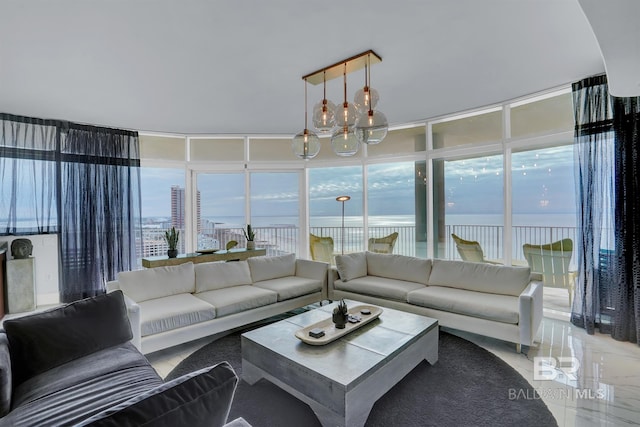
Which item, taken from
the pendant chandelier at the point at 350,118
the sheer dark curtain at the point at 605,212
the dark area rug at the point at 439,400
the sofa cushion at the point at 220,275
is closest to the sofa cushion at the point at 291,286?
the sofa cushion at the point at 220,275

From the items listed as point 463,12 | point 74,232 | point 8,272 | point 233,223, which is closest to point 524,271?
point 463,12

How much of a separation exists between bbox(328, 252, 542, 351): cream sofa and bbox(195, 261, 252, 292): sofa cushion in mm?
1243

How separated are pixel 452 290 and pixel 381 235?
93.6 inches

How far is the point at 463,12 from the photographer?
2324 millimetres

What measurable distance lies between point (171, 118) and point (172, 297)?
2.89 metres

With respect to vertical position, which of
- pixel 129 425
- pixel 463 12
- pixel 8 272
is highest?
pixel 463 12

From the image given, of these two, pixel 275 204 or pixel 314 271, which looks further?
pixel 275 204

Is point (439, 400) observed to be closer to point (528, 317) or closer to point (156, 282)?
point (528, 317)

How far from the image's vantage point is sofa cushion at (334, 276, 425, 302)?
3827 mm

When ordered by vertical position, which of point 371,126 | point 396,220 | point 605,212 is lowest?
point 396,220

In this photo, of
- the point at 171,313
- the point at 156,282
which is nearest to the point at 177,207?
the point at 156,282

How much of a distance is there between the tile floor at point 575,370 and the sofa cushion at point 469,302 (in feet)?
1.23

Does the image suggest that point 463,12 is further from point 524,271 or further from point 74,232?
point 74,232

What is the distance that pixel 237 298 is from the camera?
3.50 metres
